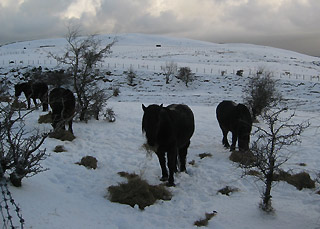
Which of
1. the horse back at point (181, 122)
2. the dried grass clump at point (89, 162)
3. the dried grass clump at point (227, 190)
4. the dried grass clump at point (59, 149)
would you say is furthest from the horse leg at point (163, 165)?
the dried grass clump at point (59, 149)

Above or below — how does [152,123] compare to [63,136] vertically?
above

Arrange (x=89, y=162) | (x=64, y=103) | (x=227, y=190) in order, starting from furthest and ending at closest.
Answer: (x=64, y=103) → (x=89, y=162) → (x=227, y=190)

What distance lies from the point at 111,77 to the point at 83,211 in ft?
123

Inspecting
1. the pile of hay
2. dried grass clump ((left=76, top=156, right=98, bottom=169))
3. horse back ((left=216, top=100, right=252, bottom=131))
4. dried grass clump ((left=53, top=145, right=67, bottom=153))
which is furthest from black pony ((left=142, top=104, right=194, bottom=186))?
dried grass clump ((left=53, top=145, right=67, bottom=153))

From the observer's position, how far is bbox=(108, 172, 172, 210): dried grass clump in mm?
4820

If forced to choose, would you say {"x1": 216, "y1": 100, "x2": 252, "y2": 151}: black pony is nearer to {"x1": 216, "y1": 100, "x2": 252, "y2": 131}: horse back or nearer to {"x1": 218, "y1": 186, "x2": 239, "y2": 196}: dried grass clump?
{"x1": 216, "y1": 100, "x2": 252, "y2": 131}: horse back

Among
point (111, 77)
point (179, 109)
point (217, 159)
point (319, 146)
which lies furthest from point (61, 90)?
point (111, 77)

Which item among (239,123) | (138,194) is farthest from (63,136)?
(239,123)

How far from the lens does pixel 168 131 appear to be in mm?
5570

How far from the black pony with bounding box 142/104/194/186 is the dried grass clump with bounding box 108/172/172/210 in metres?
0.62

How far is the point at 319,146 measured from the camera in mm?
8898

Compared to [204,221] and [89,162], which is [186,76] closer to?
[89,162]

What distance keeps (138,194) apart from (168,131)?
1.40m

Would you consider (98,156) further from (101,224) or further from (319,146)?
(319,146)
